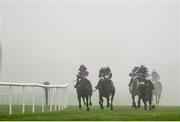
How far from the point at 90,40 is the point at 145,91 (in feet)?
2.96

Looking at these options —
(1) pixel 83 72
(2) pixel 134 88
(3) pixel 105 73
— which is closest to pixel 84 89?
(1) pixel 83 72

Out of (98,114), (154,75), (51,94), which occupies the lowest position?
(98,114)

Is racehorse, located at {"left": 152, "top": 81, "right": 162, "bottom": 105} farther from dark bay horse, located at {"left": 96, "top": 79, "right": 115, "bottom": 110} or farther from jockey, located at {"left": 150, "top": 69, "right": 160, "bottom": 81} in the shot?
dark bay horse, located at {"left": 96, "top": 79, "right": 115, "bottom": 110}

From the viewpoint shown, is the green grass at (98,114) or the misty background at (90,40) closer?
the green grass at (98,114)

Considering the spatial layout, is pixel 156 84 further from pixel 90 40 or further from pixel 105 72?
pixel 90 40

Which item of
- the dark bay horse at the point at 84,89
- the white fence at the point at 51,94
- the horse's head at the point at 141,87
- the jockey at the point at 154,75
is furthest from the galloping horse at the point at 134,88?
the white fence at the point at 51,94

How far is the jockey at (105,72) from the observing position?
629 cm

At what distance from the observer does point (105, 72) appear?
6309 mm

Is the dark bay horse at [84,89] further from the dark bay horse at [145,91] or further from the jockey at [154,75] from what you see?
the jockey at [154,75]

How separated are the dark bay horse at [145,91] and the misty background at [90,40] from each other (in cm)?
16

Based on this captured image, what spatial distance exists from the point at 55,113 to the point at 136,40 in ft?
4.31

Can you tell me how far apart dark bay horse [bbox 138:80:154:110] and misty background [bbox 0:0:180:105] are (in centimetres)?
16

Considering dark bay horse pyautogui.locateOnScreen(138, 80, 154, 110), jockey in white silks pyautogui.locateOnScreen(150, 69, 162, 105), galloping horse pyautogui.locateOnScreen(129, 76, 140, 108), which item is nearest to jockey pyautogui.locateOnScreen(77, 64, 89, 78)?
galloping horse pyautogui.locateOnScreen(129, 76, 140, 108)

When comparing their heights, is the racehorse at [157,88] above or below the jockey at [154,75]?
below
